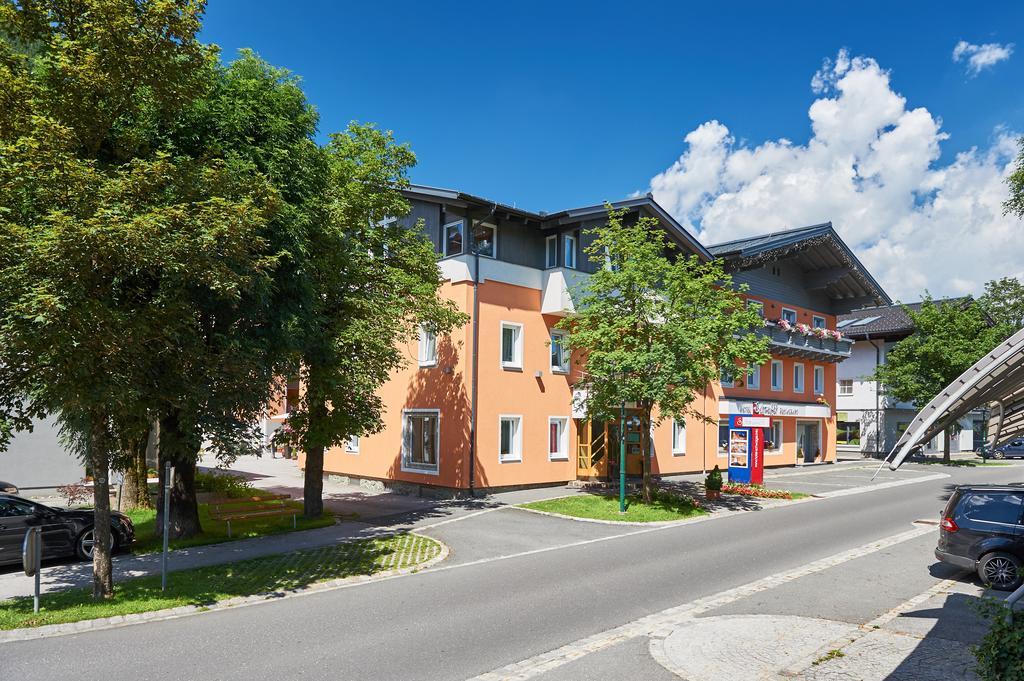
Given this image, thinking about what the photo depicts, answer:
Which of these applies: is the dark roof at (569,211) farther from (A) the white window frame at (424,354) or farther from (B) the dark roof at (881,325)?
(B) the dark roof at (881,325)

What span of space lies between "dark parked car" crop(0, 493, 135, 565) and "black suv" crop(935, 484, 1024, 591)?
1585cm

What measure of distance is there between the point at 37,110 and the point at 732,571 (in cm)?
1360

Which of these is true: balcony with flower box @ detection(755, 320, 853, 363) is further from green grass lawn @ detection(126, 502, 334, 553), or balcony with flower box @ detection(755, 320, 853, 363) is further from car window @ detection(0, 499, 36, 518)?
car window @ detection(0, 499, 36, 518)

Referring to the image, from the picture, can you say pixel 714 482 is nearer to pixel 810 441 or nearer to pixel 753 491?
pixel 753 491

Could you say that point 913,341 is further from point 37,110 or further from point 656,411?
point 37,110

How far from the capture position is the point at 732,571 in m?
12.7

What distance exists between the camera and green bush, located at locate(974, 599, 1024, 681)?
19.0 feet

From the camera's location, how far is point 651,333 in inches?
787

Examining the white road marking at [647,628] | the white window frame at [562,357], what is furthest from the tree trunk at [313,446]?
the white road marking at [647,628]

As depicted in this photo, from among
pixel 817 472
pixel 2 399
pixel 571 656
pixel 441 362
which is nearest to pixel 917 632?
pixel 571 656

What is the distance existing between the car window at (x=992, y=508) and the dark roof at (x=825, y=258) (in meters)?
21.7

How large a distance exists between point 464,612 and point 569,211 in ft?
54.7

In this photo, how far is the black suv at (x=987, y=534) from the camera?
1157 cm

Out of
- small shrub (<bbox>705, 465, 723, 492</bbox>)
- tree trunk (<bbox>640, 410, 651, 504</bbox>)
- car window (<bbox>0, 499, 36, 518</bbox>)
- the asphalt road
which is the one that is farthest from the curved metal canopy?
small shrub (<bbox>705, 465, 723, 492</bbox>)
